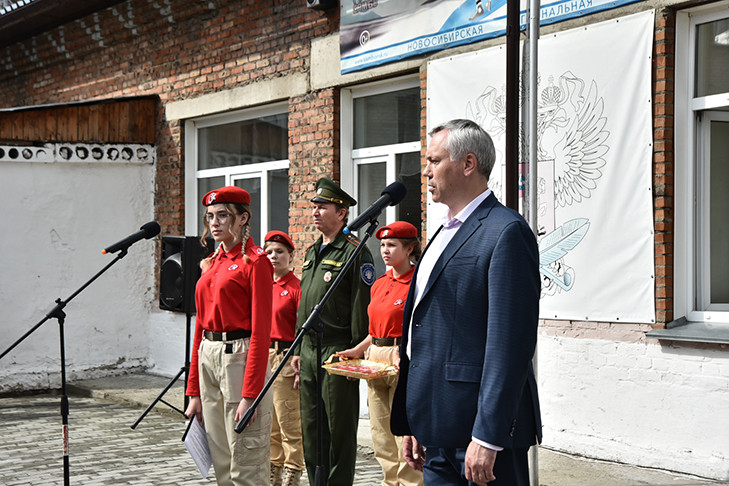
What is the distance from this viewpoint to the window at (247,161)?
37.1 ft

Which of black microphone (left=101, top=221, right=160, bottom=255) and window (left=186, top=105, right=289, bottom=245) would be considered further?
window (left=186, top=105, right=289, bottom=245)

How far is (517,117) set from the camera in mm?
5812

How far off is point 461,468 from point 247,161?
9004 mm

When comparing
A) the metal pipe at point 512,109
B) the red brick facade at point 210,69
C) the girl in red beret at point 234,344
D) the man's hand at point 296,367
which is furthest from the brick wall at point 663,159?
the girl in red beret at point 234,344

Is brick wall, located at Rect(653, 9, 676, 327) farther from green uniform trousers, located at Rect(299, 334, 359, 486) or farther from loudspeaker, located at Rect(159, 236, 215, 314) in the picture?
loudspeaker, located at Rect(159, 236, 215, 314)

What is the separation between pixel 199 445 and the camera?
204 inches

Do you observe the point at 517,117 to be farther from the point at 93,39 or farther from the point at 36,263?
the point at 93,39

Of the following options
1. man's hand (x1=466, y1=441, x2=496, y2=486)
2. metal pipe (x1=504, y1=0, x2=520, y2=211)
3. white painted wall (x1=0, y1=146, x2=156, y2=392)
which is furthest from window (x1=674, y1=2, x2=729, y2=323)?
white painted wall (x1=0, y1=146, x2=156, y2=392)

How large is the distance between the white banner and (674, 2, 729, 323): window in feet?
0.79

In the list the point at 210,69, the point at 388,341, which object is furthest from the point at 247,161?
the point at 388,341

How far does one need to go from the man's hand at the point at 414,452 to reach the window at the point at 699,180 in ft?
12.8

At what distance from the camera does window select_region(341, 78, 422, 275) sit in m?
9.44

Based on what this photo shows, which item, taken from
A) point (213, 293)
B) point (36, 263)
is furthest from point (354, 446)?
point (36, 263)

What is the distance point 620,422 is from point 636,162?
1.92m
